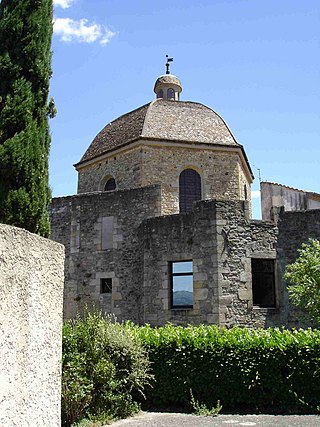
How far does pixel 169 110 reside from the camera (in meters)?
24.0

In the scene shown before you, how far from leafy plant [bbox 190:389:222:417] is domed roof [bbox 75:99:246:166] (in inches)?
541

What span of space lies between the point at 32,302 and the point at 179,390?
8.48m

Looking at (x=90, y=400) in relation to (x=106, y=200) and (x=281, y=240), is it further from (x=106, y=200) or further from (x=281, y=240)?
(x=106, y=200)

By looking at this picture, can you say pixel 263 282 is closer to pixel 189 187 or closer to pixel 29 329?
pixel 189 187

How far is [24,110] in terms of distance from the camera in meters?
4.30

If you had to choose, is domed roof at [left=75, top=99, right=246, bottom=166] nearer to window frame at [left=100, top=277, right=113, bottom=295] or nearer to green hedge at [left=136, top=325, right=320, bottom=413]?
window frame at [left=100, top=277, right=113, bottom=295]

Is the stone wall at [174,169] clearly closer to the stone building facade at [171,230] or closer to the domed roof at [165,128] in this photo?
the stone building facade at [171,230]

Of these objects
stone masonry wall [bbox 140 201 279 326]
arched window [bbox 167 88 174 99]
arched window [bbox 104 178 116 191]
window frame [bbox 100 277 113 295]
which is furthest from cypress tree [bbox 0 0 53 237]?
arched window [bbox 167 88 174 99]

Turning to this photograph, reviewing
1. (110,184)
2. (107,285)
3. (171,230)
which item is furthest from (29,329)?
(110,184)

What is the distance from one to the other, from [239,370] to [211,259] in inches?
235

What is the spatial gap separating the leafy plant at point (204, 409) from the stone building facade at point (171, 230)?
17.4ft

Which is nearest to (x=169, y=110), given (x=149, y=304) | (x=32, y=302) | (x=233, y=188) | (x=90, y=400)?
(x=233, y=188)

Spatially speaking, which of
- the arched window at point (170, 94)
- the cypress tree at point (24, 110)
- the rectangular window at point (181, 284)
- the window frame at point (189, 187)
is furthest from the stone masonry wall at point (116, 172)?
the cypress tree at point (24, 110)

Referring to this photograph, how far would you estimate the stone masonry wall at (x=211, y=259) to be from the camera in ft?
49.6
